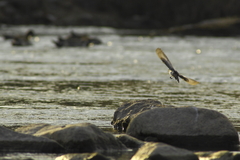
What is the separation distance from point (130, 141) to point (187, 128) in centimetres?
120

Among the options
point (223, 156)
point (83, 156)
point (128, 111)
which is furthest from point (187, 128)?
point (83, 156)

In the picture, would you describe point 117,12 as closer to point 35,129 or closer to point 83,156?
point 35,129

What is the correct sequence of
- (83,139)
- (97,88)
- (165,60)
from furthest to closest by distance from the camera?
(97,88) < (165,60) < (83,139)

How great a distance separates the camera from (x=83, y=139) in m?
9.32

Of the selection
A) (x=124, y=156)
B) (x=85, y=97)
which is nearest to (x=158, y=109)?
(x=124, y=156)

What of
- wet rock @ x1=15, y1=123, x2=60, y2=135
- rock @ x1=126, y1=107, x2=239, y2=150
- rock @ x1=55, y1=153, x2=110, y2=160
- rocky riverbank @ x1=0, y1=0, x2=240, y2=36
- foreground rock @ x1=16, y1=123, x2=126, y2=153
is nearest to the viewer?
rock @ x1=55, y1=153, x2=110, y2=160

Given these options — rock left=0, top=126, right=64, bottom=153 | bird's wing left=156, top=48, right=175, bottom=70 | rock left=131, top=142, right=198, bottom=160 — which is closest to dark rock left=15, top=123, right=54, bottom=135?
rock left=0, top=126, right=64, bottom=153

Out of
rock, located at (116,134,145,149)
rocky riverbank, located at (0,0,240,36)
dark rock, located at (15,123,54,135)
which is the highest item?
rocky riverbank, located at (0,0,240,36)

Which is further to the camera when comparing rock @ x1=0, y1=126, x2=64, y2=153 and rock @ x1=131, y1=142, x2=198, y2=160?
rock @ x1=0, y1=126, x2=64, y2=153

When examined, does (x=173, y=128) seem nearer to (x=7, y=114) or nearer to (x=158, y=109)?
(x=158, y=109)

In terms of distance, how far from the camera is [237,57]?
33.5m

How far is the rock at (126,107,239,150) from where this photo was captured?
1009 centimetres

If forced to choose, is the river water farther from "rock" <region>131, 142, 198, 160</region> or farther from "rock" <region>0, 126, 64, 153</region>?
"rock" <region>131, 142, 198, 160</region>

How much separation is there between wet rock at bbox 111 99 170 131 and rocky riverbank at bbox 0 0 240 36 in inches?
3011
